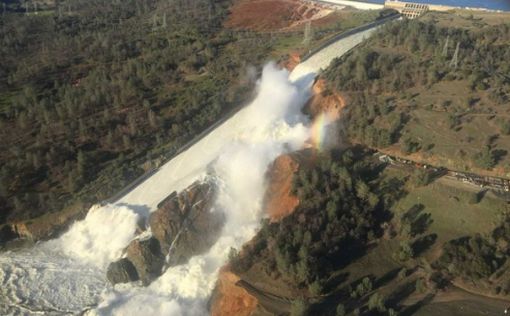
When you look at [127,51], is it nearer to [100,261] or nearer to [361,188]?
[100,261]

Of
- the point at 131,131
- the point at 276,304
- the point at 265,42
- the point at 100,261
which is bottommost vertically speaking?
the point at 100,261

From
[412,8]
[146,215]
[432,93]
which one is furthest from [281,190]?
[412,8]

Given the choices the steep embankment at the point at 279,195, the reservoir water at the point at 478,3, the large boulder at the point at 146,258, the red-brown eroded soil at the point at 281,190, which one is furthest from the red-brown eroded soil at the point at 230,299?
the reservoir water at the point at 478,3

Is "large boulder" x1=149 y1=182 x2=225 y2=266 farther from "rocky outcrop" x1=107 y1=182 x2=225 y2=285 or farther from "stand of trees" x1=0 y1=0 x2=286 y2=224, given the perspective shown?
"stand of trees" x1=0 y1=0 x2=286 y2=224

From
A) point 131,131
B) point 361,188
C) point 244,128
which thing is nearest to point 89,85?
point 131,131

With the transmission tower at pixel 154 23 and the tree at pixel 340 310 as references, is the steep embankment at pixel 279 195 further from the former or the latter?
the transmission tower at pixel 154 23

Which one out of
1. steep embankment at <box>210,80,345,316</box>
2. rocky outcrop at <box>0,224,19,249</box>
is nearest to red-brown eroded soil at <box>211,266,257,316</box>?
steep embankment at <box>210,80,345,316</box>
